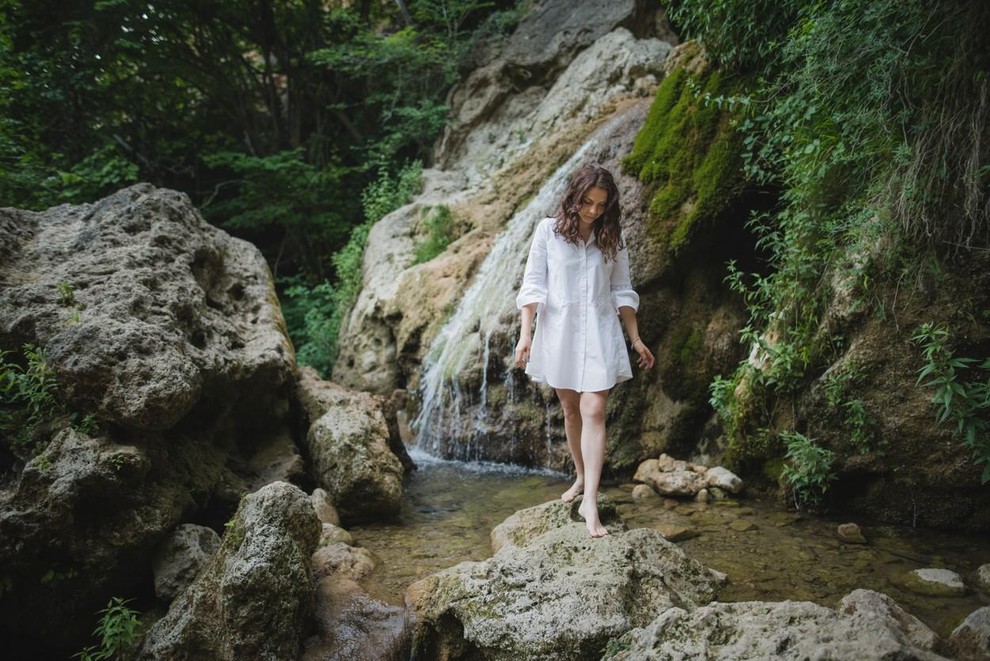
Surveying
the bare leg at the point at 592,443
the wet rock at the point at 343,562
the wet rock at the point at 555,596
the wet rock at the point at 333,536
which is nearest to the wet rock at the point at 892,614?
the wet rock at the point at 555,596

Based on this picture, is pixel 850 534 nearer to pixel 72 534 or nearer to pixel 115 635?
pixel 115 635

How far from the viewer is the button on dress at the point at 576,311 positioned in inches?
135

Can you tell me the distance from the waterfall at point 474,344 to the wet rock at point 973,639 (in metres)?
4.31

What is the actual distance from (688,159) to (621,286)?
2.60 m

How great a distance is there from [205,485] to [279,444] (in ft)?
3.84

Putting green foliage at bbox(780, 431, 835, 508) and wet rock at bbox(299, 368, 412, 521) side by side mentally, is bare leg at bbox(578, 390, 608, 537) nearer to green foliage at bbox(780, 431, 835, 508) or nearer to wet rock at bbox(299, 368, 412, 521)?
green foliage at bbox(780, 431, 835, 508)

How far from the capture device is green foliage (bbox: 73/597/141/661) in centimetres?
270

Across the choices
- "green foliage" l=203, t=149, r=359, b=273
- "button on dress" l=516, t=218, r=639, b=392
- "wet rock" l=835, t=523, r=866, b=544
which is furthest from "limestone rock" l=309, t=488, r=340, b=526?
"green foliage" l=203, t=149, r=359, b=273

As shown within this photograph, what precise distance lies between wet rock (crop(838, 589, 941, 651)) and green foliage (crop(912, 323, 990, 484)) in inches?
45.8

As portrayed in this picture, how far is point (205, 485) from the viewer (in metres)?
3.91

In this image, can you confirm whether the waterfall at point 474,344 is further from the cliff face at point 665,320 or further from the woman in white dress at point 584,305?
the woman in white dress at point 584,305

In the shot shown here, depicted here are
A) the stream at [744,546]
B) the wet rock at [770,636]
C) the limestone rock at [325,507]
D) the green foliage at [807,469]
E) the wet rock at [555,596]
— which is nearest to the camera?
the wet rock at [770,636]

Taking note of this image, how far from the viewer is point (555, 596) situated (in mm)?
2531

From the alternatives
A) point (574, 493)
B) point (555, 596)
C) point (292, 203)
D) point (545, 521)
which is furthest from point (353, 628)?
point (292, 203)
